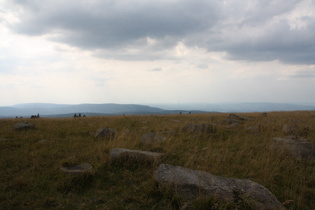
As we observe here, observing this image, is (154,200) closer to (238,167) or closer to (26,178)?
(238,167)

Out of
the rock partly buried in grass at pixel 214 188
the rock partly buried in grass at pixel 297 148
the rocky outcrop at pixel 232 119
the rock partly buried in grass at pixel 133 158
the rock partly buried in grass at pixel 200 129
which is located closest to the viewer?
the rock partly buried in grass at pixel 214 188

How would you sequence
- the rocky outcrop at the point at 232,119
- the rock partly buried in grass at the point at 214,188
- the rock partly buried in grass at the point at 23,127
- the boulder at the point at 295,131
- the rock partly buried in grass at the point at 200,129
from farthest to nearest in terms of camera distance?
the rocky outcrop at the point at 232,119 < the rock partly buried in grass at the point at 23,127 < the rock partly buried in grass at the point at 200,129 < the boulder at the point at 295,131 < the rock partly buried in grass at the point at 214,188

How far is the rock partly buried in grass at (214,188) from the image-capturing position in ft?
14.0

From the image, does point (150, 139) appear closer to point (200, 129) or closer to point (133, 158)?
point (133, 158)

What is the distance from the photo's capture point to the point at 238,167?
6.80 meters

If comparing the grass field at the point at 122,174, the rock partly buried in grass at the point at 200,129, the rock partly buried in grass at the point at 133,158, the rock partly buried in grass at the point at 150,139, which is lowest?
the grass field at the point at 122,174

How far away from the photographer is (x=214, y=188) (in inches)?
179

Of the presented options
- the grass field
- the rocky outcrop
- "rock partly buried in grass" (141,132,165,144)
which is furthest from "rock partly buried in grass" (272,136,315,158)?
the rocky outcrop

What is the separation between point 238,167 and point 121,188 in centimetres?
393

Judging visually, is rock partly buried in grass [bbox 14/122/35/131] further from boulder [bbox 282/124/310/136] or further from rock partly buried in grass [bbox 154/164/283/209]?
boulder [bbox 282/124/310/136]

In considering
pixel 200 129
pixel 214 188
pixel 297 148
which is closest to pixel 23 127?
pixel 200 129

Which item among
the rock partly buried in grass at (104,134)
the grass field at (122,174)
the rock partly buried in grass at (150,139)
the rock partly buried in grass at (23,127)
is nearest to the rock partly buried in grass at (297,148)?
the grass field at (122,174)

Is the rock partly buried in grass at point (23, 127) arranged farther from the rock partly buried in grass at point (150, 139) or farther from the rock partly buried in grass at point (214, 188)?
the rock partly buried in grass at point (214, 188)

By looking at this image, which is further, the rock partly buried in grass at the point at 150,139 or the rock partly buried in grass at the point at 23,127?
the rock partly buried in grass at the point at 23,127
